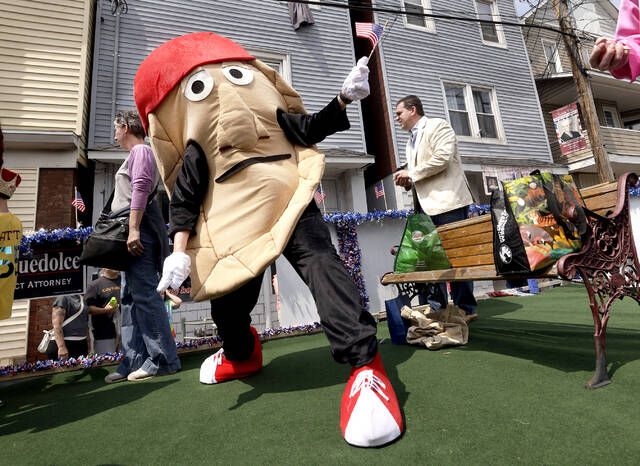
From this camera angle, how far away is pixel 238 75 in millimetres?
1879

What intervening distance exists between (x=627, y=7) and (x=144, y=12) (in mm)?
10087

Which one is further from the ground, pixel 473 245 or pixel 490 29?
pixel 490 29

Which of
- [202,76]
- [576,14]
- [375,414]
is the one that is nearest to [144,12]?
[202,76]

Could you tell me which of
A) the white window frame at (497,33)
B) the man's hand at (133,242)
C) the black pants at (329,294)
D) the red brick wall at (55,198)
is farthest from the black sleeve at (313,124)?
the white window frame at (497,33)

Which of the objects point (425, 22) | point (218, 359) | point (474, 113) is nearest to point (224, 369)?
point (218, 359)

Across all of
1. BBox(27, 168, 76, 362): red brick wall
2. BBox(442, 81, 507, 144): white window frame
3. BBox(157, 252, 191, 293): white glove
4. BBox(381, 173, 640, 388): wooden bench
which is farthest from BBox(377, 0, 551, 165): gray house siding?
BBox(157, 252, 191, 293): white glove

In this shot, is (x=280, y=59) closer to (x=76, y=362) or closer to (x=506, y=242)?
(x=76, y=362)

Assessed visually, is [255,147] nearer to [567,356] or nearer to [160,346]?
[160,346]

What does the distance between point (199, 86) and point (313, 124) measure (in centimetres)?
64

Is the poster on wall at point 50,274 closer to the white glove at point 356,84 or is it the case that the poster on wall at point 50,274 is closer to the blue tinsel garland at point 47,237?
the blue tinsel garland at point 47,237

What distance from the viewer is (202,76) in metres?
1.84

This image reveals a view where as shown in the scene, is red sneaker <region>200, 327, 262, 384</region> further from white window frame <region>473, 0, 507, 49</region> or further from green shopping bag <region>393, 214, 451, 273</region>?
white window frame <region>473, 0, 507, 49</region>

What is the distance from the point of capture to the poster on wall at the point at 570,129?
1119 centimetres

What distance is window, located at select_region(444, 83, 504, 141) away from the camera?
11.2 m
